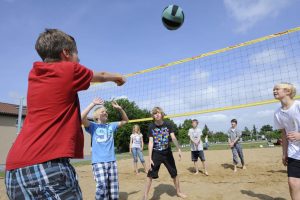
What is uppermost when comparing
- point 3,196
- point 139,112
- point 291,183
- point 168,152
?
point 139,112

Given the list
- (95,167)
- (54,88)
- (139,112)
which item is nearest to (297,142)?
(95,167)

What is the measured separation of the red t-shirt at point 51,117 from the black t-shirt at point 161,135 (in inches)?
140

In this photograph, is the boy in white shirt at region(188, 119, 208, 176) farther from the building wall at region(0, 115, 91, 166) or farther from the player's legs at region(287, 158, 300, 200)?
the building wall at region(0, 115, 91, 166)

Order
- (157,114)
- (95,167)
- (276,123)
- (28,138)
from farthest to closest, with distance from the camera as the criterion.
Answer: (157,114), (95,167), (276,123), (28,138)

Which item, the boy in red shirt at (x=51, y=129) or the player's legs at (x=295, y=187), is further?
the player's legs at (x=295, y=187)

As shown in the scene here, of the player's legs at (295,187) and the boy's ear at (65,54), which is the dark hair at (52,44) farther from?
the player's legs at (295,187)

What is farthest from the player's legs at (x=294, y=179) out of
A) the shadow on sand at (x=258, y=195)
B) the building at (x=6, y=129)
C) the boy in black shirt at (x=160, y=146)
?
the building at (x=6, y=129)

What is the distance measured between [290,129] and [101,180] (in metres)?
2.64

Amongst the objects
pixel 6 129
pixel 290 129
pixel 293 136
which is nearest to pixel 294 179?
pixel 293 136

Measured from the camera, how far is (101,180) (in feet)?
13.3

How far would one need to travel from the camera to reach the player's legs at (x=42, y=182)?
153 centimetres

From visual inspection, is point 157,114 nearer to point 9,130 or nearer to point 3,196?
point 3,196

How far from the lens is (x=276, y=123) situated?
3.81 meters

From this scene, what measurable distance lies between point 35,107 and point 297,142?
3.09 metres
